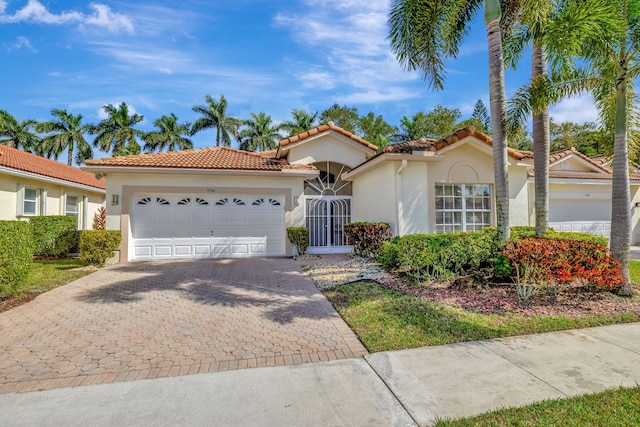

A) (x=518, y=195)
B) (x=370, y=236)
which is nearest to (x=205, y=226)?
(x=370, y=236)

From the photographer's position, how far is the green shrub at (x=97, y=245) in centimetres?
1094

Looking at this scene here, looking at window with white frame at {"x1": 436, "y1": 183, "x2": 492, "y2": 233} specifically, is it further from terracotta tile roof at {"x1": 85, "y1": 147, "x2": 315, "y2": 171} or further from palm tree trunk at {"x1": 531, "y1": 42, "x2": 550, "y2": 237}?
terracotta tile roof at {"x1": 85, "y1": 147, "x2": 315, "y2": 171}

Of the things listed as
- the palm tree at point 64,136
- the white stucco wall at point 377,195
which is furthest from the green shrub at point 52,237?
the palm tree at point 64,136

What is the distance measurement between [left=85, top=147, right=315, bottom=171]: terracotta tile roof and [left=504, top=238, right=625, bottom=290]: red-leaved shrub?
358 inches

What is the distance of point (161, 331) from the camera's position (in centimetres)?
529

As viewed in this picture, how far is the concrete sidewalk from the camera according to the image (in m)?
3.05

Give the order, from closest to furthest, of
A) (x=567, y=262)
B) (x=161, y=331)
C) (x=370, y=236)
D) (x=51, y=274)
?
(x=161, y=331) → (x=567, y=262) → (x=51, y=274) → (x=370, y=236)

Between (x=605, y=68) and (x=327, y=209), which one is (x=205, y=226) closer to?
(x=327, y=209)

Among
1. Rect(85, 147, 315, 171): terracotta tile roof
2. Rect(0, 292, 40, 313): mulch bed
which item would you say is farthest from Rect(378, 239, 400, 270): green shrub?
Rect(0, 292, 40, 313): mulch bed

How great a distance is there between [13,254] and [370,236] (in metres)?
9.89

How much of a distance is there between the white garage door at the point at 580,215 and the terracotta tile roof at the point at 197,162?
41.6ft

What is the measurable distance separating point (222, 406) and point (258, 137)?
123 ft

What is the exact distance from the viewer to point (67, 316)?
19.8ft

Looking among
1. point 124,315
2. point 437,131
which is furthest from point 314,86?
point 437,131
